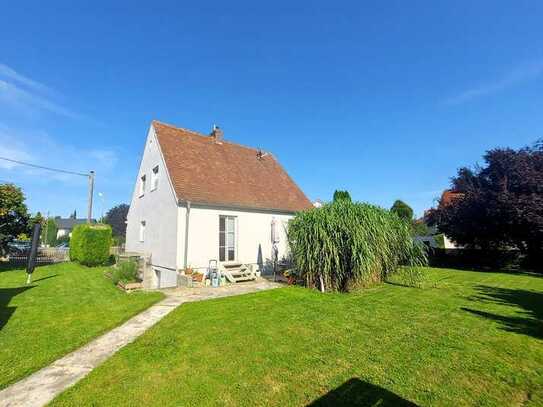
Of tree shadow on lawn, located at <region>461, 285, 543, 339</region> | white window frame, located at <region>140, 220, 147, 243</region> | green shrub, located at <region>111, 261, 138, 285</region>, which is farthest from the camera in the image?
white window frame, located at <region>140, 220, 147, 243</region>

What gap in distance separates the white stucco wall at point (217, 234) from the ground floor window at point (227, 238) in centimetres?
20

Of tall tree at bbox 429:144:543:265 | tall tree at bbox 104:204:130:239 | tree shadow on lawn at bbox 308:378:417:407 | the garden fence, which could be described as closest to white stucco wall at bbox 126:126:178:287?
the garden fence

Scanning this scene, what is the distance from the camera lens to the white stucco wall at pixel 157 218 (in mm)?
11191

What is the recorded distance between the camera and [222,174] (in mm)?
13641

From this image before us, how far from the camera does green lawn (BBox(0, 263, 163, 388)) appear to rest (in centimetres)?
429

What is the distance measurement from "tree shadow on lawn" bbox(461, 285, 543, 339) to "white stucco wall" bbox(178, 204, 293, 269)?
7.30m

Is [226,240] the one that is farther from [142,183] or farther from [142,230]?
[142,183]

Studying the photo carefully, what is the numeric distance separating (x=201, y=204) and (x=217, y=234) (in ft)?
4.84

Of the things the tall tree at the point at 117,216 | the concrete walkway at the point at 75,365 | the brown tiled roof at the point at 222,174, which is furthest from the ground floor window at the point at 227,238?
the tall tree at the point at 117,216

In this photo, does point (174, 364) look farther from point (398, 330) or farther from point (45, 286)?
point (45, 286)

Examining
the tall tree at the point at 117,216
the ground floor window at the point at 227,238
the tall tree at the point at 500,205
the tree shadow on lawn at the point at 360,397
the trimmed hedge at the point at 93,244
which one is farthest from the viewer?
the tall tree at the point at 117,216

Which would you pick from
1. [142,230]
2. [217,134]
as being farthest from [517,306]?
[142,230]

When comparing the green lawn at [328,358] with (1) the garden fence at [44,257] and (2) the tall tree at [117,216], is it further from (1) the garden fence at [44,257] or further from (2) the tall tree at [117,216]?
(2) the tall tree at [117,216]

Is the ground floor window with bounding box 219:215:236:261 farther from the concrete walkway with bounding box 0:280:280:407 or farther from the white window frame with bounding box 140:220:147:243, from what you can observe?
the white window frame with bounding box 140:220:147:243
